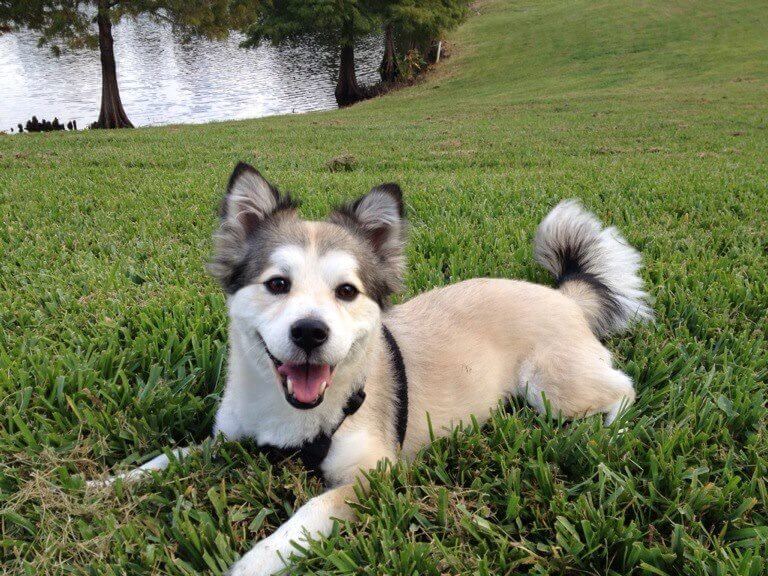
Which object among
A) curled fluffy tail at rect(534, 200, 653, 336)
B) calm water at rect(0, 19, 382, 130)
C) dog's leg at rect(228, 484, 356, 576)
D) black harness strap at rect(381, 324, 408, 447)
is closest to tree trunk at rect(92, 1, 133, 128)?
calm water at rect(0, 19, 382, 130)

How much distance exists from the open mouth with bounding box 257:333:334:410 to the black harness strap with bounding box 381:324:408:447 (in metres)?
0.44

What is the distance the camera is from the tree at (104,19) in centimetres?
1894

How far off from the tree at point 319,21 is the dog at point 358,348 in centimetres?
2589

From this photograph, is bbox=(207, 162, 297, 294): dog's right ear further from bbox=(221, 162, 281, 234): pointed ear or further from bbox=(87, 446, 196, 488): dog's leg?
bbox=(87, 446, 196, 488): dog's leg

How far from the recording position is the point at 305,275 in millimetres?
2205

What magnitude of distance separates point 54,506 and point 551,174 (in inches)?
273

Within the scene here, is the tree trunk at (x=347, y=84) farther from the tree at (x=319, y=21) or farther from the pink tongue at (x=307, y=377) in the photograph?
the pink tongue at (x=307, y=377)

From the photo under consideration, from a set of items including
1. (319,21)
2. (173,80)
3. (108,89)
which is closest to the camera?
(108,89)

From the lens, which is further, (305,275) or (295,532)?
(305,275)

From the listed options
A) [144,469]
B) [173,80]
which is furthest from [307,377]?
[173,80]

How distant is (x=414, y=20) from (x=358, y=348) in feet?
93.4

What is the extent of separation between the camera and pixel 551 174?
24.7ft

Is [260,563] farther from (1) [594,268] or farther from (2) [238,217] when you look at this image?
(1) [594,268]

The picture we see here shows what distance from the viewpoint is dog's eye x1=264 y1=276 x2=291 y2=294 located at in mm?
2211
